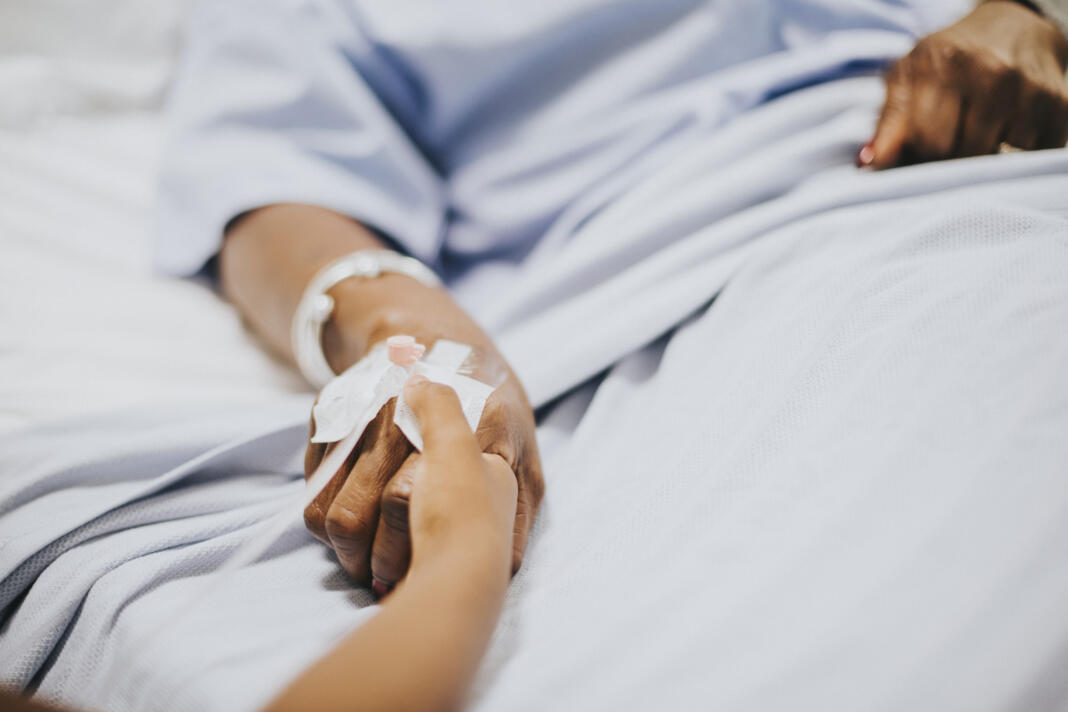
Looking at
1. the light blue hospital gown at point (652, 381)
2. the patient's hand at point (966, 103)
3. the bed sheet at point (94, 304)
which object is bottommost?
the patient's hand at point (966, 103)

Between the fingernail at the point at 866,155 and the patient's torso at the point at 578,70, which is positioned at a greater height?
the patient's torso at the point at 578,70

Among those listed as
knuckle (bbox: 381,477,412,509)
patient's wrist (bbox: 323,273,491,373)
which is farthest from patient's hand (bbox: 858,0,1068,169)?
knuckle (bbox: 381,477,412,509)

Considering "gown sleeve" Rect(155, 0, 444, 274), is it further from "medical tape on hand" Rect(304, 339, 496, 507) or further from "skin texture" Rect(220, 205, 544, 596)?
"medical tape on hand" Rect(304, 339, 496, 507)

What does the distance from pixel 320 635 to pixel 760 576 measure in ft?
0.76

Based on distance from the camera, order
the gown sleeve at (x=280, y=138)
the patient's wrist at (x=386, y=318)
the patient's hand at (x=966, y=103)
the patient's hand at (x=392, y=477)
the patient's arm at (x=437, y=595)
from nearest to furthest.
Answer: the patient's arm at (x=437, y=595), the patient's hand at (x=392, y=477), the patient's wrist at (x=386, y=318), the patient's hand at (x=966, y=103), the gown sleeve at (x=280, y=138)

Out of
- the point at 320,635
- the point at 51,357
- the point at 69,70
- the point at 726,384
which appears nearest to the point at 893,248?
the point at 726,384

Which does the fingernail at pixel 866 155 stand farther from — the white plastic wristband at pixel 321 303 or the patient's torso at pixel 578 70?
the white plastic wristband at pixel 321 303

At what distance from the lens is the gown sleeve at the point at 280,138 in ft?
2.57

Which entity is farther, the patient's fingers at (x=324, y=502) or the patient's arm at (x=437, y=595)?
the patient's fingers at (x=324, y=502)

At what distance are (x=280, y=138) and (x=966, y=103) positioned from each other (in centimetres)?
70

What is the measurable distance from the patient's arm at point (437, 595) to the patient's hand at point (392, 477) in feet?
0.07

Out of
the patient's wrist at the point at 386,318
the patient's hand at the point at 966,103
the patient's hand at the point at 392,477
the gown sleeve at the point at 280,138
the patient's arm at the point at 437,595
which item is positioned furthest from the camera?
the gown sleeve at the point at 280,138

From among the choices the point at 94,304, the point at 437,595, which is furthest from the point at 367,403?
the point at 94,304

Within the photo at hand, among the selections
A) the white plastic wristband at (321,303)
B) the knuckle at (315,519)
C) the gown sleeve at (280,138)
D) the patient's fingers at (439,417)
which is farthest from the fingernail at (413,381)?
the gown sleeve at (280,138)
